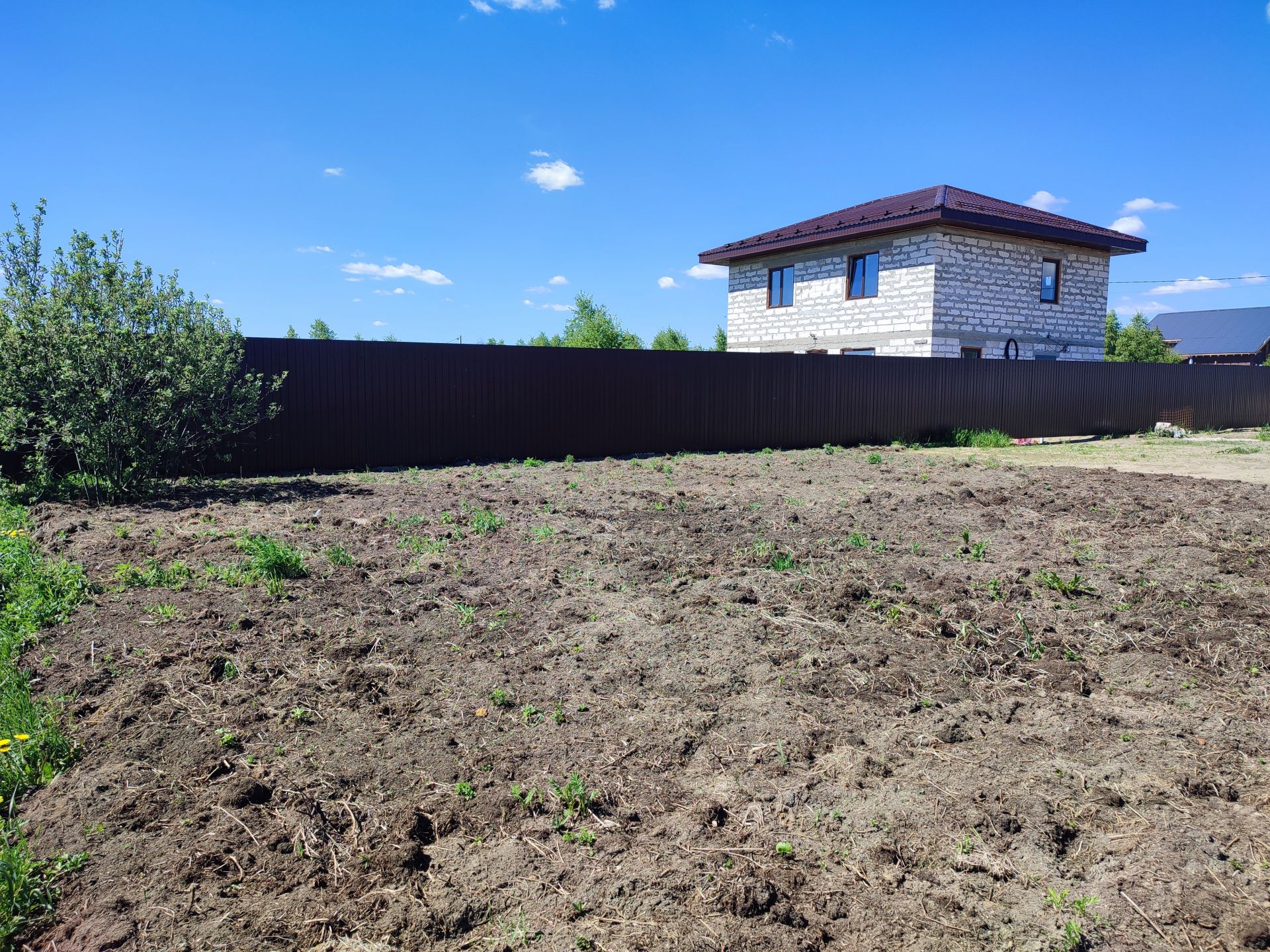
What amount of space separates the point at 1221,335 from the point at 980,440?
43.7m

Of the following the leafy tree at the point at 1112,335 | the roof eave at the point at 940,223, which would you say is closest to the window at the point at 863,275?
the roof eave at the point at 940,223

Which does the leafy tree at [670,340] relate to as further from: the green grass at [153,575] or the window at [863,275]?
the green grass at [153,575]

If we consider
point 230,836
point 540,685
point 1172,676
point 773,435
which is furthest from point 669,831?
point 773,435

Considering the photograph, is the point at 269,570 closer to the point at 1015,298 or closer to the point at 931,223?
the point at 931,223

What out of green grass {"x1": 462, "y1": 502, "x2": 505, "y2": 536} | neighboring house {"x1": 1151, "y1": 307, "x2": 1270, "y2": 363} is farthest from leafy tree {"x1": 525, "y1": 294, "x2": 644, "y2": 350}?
neighboring house {"x1": 1151, "y1": 307, "x2": 1270, "y2": 363}

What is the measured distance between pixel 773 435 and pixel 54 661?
1235 centimetres

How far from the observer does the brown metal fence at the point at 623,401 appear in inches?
420

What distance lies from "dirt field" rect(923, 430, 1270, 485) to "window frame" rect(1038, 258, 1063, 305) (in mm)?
4585

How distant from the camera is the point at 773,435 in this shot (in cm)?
1473

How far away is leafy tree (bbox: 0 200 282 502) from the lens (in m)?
7.21

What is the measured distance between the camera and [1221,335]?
1924 inches

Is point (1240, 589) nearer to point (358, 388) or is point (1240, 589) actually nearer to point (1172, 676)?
point (1172, 676)

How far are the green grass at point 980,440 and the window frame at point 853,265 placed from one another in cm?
518

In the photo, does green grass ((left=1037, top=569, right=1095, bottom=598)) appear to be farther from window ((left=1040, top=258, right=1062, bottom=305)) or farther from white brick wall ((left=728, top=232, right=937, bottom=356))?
window ((left=1040, top=258, right=1062, bottom=305))
